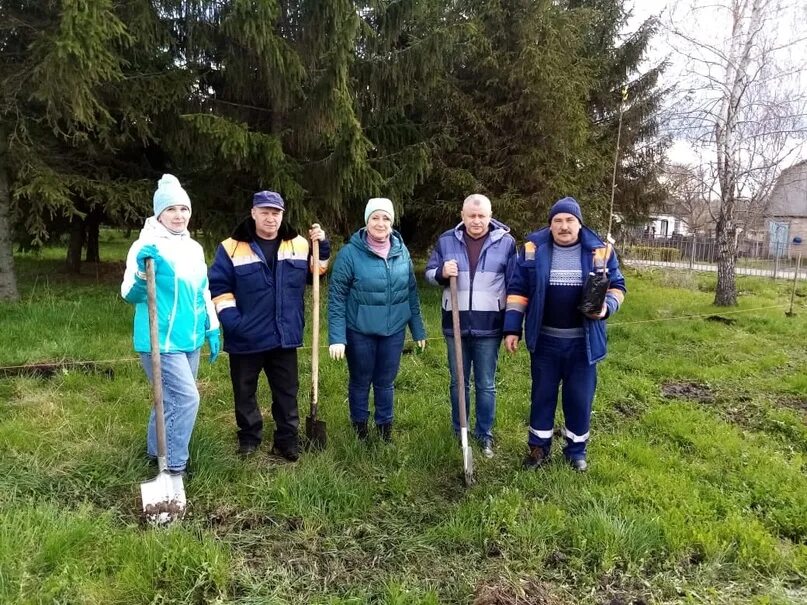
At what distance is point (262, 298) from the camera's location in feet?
12.1

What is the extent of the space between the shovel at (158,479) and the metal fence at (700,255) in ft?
65.1

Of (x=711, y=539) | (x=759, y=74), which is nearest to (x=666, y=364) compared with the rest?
(x=711, y=539)

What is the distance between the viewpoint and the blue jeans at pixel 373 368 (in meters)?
3.99

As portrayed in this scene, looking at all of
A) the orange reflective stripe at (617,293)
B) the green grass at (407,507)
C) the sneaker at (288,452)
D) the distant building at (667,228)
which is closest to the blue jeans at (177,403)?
the green grass at (407,507)

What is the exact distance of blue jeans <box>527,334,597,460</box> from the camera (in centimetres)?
371

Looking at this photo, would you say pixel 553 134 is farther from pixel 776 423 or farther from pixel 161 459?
pixel 161 459

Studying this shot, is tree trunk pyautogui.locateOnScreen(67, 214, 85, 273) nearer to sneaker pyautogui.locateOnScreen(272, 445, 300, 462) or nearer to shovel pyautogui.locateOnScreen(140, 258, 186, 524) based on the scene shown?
sneaker pyautogui.locateOnScreen(272, 445, 300, 462)

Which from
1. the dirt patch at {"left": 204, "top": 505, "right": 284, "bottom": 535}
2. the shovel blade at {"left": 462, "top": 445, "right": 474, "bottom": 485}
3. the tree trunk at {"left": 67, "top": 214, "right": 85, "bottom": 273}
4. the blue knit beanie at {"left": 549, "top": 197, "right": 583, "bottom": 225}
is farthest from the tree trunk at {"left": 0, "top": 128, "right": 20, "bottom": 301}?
the blue knit beanie at {"left": 549, "top": 197, "right": 583, "bottom": 225}

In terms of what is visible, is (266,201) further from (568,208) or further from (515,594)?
(515,594)

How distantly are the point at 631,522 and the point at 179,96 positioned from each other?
794cm

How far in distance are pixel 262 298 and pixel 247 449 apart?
1133 mm

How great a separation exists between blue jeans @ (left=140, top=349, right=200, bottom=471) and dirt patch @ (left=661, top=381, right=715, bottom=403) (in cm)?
460

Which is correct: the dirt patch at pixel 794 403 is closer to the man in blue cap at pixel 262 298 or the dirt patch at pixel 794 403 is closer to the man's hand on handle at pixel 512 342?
the man's hand on handle at pixel 512 342

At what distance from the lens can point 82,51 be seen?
6.23 meters
